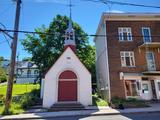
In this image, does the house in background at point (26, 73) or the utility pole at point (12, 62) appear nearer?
the utility pole at point (12, 62)

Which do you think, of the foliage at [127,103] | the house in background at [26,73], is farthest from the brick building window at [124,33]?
the house in background at [26,73]

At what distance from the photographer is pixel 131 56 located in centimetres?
2092

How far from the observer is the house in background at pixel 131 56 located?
64.8ft

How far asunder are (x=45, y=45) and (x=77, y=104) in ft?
46.1

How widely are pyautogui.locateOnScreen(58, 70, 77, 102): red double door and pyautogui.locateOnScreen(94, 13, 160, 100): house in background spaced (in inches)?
163

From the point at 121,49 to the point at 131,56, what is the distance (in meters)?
1.50

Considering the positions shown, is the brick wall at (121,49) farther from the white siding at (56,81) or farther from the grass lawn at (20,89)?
the grass lawn at (20,89)

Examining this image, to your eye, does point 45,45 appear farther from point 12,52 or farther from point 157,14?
point 157,14

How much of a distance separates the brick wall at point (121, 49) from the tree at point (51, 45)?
8549 mm

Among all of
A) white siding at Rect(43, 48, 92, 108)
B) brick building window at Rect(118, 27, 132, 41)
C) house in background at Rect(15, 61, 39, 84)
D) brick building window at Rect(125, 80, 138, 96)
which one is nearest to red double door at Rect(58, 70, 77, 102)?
white siding at Rect(43, 48, 92, 108)

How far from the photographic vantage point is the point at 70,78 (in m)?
18.3

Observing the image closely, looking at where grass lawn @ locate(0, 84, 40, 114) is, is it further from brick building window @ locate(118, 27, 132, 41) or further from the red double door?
brick building window @ locate(118, 27, 132, 41)

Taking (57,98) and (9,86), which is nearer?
(9,86)

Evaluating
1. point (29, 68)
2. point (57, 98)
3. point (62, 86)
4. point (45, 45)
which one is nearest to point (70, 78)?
point (62, 86)
